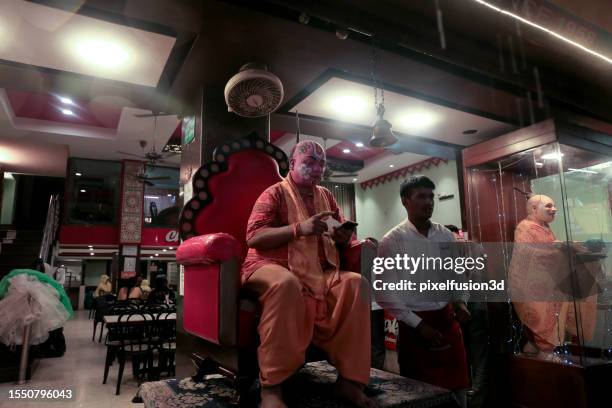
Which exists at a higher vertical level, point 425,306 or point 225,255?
point 225,255

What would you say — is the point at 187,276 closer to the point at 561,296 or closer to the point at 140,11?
the point at 140,11

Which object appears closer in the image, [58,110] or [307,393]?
[307,393]

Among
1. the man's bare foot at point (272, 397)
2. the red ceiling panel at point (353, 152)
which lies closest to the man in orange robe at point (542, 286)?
the man's bare foot at point (272, 397)

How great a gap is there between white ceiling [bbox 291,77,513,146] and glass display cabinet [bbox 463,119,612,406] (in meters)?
0.84

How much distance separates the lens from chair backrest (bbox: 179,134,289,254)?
265cm

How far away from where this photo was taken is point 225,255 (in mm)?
2037

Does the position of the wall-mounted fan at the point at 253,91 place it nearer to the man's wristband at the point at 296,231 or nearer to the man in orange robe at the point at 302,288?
the man in orange robe at the point at 302,288

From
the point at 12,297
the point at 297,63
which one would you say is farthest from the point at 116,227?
the point at 297,63

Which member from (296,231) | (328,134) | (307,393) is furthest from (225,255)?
(328,134)

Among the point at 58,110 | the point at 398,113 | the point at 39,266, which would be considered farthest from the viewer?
the point at 58,110

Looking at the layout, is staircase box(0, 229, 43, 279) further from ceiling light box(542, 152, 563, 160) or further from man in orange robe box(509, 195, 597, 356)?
ceiling light box(542, 152, 563, 160)

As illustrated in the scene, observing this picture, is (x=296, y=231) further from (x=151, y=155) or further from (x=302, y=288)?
(x=151, y=155)

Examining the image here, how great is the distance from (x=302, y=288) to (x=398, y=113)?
12.7 feet

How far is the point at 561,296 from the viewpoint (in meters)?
3.99
